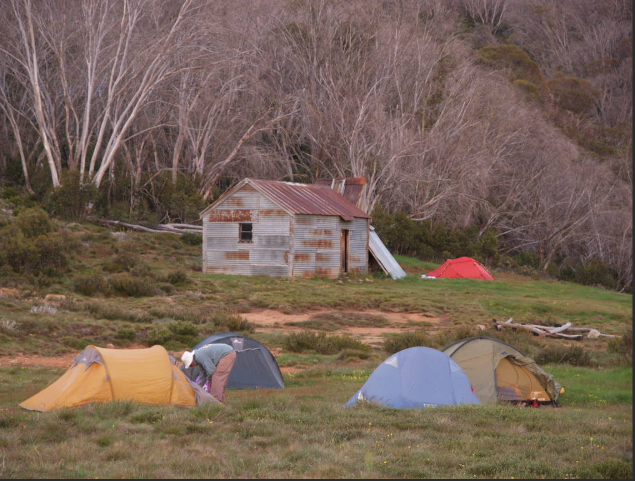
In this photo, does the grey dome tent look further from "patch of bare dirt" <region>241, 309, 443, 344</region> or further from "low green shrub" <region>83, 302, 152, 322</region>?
"low green shrub" <region>83, 302, 152, 322</region>

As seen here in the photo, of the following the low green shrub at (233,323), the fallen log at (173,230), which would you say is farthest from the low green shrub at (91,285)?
the fallen log at (173,230)

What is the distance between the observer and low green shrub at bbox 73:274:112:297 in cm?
2403

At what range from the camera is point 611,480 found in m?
7.61

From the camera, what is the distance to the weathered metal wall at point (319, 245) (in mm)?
31484

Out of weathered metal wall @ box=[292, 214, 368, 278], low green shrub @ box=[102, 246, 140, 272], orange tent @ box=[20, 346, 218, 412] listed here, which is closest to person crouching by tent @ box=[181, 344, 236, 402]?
orange tent @ box=[20, 346, 218, 412]

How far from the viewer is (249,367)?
14.0 m

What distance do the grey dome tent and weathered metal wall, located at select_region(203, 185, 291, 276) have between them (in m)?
17.3

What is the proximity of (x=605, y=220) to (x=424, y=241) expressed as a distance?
13.6 metres

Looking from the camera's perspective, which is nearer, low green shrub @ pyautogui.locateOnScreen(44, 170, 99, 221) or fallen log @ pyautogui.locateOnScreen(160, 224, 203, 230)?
low green shrub @ pyautogui.locateOnScreen(44, 170, 99, 221)

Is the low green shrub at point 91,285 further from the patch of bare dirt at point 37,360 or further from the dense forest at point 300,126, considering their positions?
the dense forest at point 300,126

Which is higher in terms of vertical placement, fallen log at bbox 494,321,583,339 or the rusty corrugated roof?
the rusty corrugated roof

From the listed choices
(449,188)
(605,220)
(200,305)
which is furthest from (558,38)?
Result: (200,305)

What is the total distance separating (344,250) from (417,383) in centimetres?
2224

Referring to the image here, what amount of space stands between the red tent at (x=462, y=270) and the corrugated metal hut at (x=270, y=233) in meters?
6.80
